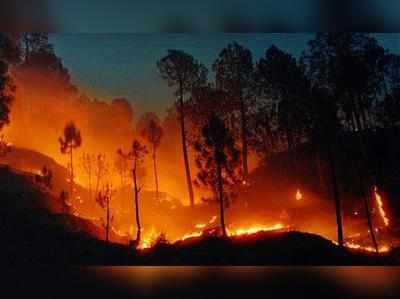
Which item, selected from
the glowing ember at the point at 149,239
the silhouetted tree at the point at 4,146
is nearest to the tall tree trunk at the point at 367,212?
the glowing ember at the point at 149,239

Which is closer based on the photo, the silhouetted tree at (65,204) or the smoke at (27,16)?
the smoke at (27,16)

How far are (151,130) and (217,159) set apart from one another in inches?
23.9

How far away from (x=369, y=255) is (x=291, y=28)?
1.91 m

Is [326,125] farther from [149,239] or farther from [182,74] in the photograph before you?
[149,239]

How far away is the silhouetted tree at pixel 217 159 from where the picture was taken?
148 inches

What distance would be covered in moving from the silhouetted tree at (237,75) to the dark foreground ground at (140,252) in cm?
97

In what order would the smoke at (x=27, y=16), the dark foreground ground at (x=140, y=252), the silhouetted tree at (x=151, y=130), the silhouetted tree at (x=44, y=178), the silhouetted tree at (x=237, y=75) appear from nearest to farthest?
the smoke at (x=27, y=16) → the dark foreground ground at (x=140, y=252) → the silhouetted tree at (x=44, y=178) → the silhouetted tree at (x=151, y=130) → the silhouetted tree at (x=237, y=75)

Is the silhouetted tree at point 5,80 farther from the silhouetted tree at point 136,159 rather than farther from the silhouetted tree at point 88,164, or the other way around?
the silhouetted tree at point 136,159

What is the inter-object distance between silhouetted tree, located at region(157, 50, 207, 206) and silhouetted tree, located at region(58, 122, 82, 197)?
86 cm

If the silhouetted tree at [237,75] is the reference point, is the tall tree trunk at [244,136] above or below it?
below

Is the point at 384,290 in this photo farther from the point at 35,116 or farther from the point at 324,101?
the point at 35,116

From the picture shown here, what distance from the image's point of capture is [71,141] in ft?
12.2

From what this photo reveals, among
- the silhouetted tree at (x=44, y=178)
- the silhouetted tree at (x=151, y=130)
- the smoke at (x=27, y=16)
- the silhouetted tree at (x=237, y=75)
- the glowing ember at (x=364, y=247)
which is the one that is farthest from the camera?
the silhouetted tree at (x=237, y=75)

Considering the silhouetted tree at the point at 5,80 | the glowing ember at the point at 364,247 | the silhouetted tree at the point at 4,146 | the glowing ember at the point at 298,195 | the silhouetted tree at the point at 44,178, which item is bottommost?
the glowing ember at the point at 364,247
